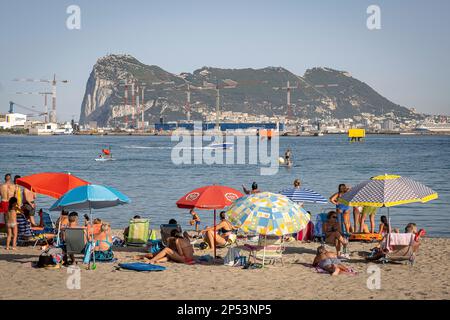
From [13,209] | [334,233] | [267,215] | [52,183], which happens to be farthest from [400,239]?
[13,209]

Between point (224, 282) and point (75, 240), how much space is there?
2937 millimetres

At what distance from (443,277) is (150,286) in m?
4.90

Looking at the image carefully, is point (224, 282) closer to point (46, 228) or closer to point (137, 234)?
point (137, 234)

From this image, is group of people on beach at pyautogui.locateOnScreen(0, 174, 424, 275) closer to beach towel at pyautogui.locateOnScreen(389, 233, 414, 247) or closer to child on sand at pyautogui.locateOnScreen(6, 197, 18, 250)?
child on sand at pyautogui.locateOnScreen(6, 197, 18, 250)

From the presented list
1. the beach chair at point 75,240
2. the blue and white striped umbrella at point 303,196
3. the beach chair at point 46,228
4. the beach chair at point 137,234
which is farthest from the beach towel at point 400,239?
the beach chair at point 46,228

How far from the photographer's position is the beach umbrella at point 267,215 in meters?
11.7

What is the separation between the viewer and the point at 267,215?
11.8 meters

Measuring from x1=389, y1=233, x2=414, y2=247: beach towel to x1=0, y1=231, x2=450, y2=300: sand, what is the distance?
43cm

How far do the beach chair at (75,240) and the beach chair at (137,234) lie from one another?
255cm

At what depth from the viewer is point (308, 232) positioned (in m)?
15.8

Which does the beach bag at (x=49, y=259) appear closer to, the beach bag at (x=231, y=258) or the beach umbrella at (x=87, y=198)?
the beach umbrella at (x=87, y=198)
